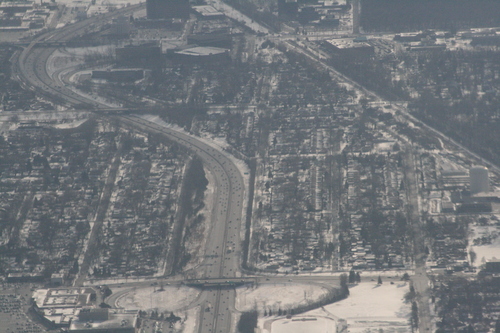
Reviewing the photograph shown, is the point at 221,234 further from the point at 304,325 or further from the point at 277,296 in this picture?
the point at 304,325

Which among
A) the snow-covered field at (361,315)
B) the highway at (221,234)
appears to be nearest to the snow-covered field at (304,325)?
the snow-covered field at (361,315)

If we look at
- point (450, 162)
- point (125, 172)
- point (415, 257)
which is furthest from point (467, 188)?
point (125, 172)

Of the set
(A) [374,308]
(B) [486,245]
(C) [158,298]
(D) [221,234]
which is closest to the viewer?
(A) [374,308]

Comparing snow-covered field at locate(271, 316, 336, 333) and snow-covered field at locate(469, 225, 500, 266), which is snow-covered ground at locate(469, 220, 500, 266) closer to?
snow-covered field at locate(469, 225, 500, 266)

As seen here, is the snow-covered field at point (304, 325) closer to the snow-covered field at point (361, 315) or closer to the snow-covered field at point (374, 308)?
the snow-covered field at point (361, 315)

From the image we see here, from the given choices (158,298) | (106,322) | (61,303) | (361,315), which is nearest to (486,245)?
(361,315)

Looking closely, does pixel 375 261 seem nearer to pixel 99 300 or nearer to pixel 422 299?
pixel 422 299

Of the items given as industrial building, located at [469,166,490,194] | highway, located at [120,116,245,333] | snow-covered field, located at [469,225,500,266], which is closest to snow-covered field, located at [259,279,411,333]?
highway, located at [120,116,245,333]
